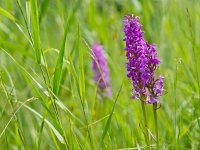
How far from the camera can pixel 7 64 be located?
13.2 feet

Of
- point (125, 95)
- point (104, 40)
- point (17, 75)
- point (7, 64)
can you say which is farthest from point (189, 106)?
point (7, 64)

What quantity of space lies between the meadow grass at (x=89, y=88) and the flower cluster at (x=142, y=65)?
0.54 ft

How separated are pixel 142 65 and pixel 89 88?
223 cm

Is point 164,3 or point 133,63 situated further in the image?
point 164,3

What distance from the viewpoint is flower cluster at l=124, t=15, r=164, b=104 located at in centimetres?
190

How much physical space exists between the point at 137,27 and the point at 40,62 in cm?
37

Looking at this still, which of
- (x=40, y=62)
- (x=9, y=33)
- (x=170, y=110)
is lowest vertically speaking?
(x=170, y=110)

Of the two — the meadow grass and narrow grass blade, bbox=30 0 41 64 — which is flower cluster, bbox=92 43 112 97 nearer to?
the meadow grass

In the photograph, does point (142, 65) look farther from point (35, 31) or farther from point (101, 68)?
point (101, 68)

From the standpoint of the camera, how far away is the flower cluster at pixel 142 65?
190 centimetres

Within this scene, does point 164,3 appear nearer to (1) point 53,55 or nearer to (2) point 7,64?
(1) point 53,55

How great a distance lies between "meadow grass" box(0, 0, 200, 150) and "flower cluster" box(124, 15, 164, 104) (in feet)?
0.54

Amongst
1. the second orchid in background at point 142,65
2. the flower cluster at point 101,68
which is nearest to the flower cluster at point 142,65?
the second orchid in background at point 142,65

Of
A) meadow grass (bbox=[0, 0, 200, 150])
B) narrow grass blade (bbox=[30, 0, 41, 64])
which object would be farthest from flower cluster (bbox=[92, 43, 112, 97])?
A: narrow grass blade (bbox=[30, 0, 41, 64])
